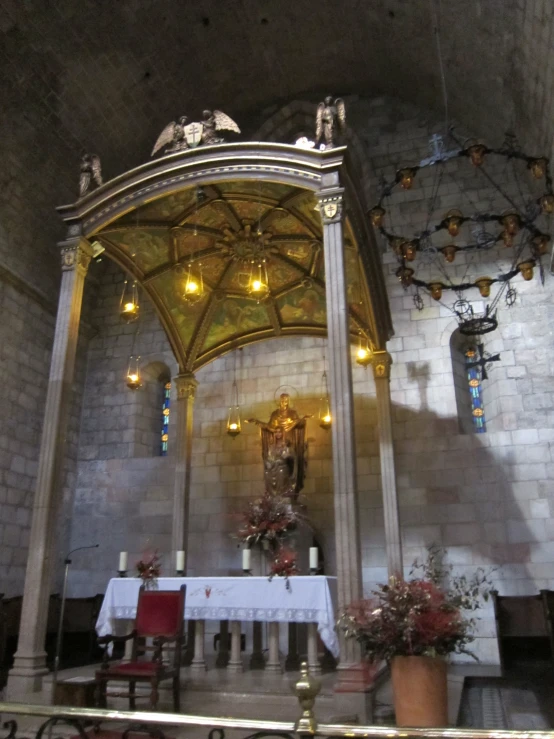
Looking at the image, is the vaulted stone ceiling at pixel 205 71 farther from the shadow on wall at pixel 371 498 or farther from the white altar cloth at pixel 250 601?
the white altar cloth at pixel 250 601

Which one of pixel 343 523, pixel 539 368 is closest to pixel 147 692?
pixel 343 523

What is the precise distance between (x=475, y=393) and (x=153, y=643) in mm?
7314

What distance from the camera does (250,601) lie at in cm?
631

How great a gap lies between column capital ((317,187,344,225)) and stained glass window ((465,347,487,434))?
5.31 m

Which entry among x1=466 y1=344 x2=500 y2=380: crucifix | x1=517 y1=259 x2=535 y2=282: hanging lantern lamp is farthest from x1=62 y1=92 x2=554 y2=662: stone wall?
x1=517 y1=259 x2=535 y2=282: hanging lantern lamp

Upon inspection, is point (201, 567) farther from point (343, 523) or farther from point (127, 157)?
point (127, 157)

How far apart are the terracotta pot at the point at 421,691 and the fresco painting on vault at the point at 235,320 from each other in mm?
6715

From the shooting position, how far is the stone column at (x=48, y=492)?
6.10 meters

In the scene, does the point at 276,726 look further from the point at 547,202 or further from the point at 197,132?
the point at 547,202

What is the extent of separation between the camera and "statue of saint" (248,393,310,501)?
9852mm

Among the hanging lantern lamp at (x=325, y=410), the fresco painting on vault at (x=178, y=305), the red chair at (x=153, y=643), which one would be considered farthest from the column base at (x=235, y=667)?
the fresco painting on vault at (x=178, y=305)

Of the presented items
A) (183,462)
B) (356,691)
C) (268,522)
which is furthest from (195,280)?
(356,691)

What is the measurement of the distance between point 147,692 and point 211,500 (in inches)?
212

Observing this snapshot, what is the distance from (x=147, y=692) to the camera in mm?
6070
